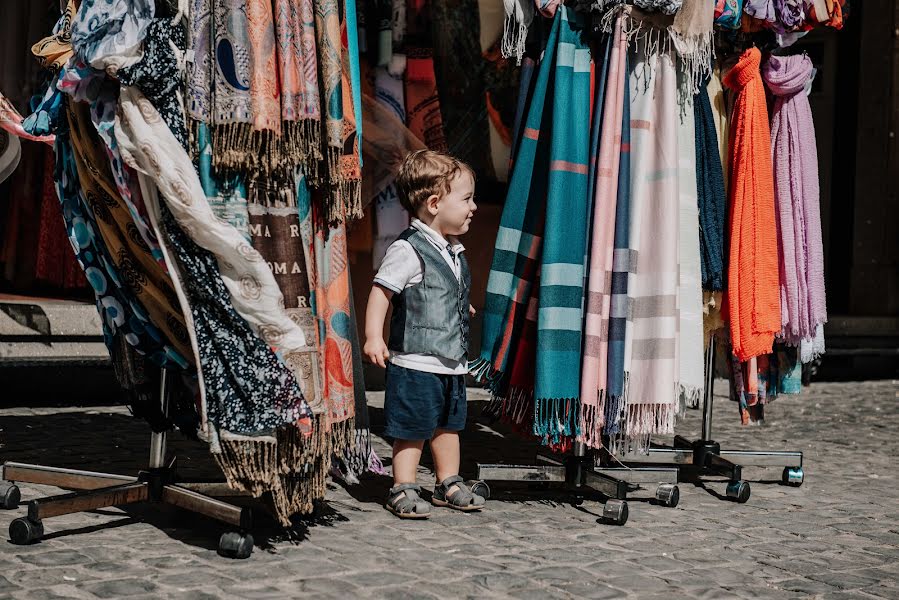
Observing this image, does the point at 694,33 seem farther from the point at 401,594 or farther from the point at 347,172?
the point at 401,594

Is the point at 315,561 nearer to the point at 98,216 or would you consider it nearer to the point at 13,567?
the point at 13,567

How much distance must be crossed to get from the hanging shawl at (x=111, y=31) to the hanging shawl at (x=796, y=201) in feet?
8.30

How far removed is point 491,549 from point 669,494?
955 mm

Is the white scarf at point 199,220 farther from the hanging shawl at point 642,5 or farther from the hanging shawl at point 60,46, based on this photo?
the hanging shawl at point 642,5

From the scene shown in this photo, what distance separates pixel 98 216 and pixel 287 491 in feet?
3.24

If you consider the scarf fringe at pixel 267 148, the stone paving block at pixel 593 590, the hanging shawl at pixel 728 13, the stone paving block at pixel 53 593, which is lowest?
the stone paving block at pixel 593 590

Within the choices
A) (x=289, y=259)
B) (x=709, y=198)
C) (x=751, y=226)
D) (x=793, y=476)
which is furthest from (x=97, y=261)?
(x=793, y=476)

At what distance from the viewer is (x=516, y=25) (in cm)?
379

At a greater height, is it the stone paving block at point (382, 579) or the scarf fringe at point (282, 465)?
the scarf fringe at point (282, 465)

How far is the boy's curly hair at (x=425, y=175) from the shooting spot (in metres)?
3.73

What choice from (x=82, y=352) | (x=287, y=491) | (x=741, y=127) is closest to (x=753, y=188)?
(x=741, y=127)

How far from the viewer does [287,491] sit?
3010mm

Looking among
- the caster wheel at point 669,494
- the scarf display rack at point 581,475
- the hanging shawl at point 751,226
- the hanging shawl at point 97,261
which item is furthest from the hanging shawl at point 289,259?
the hanging shawl at point 751,226

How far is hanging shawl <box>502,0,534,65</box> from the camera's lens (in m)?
3.77
